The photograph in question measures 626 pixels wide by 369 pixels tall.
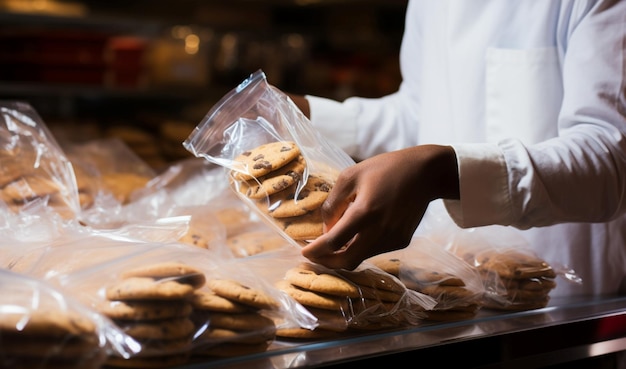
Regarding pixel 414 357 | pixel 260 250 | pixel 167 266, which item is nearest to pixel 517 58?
pixel 260 250

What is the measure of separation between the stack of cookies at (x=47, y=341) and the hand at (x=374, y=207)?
1.02 ft

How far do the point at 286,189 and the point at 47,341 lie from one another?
1.42 ft

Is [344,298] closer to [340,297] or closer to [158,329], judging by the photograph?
[340,297]

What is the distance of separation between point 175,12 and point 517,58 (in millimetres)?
3420

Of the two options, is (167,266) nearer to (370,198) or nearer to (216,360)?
(216,360)

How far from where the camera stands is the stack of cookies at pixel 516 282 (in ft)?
3.79

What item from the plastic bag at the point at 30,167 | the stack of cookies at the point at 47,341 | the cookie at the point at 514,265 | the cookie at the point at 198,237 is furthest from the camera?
the plastic bag at the point at 30,167

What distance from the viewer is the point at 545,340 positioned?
1051mm

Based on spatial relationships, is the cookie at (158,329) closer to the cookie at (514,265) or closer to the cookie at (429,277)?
the cookie at (429,277)

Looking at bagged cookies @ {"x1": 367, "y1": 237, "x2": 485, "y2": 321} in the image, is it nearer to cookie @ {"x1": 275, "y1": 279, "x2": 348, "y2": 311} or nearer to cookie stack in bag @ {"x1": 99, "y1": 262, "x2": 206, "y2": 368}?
cookie @ {"x1": 275, "y1": 279, "x2": 348, "y2": 311}

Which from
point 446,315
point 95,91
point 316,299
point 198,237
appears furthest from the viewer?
point 95,91

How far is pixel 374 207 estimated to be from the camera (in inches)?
37.6

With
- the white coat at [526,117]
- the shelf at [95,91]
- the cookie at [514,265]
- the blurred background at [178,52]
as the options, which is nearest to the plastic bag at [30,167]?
the white coat at [526,117]

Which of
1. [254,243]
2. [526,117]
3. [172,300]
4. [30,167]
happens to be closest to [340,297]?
[172,300]
